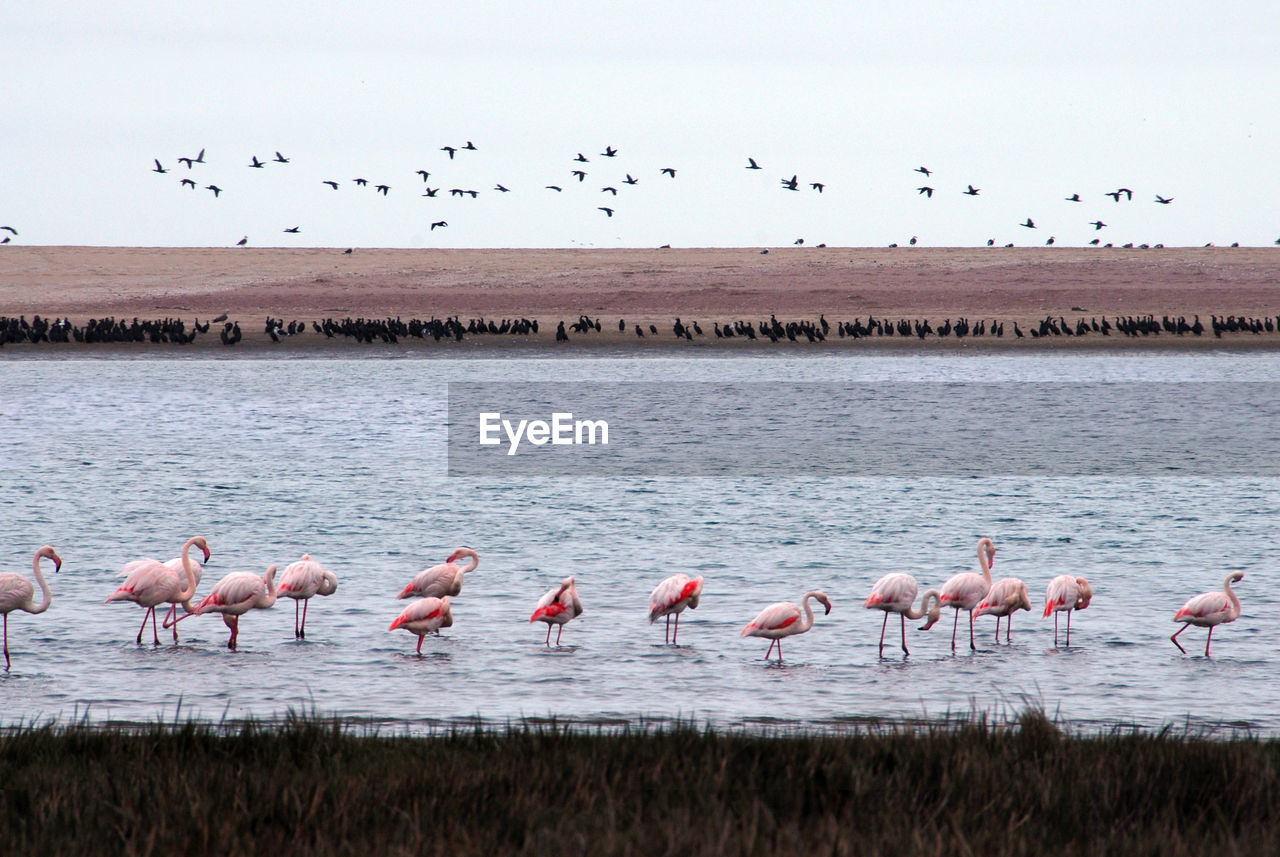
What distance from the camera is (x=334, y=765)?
705 centimetres

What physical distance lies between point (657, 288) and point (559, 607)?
74.1 meters

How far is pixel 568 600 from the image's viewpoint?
12281 mm

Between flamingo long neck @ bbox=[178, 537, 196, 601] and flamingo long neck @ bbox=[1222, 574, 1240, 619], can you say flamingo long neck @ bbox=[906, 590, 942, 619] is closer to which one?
flamingo long neck @ bbox=[1222, 574, 1240, 619]

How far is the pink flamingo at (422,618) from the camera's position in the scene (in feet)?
39.5

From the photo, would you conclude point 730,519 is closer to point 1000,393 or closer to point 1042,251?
point 1000,393

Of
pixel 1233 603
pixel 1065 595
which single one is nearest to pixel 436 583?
pixel 1065 595

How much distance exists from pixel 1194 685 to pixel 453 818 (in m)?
7.26

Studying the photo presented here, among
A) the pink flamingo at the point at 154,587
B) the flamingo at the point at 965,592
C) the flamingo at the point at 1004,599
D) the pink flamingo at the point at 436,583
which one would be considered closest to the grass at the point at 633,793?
the pink flamingo at the point at 154,587

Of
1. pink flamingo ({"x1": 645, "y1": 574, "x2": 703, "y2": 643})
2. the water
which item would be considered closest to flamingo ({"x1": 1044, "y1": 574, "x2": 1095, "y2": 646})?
the water

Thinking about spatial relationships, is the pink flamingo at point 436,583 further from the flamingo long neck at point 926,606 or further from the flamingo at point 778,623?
the flamingo long neck at point 926,606

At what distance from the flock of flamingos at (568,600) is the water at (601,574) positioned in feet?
0.95

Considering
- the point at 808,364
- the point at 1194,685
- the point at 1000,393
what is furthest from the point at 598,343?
the point at 1194,685

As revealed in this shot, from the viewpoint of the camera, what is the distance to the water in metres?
10.6

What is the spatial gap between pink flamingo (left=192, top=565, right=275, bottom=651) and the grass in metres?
4.45
